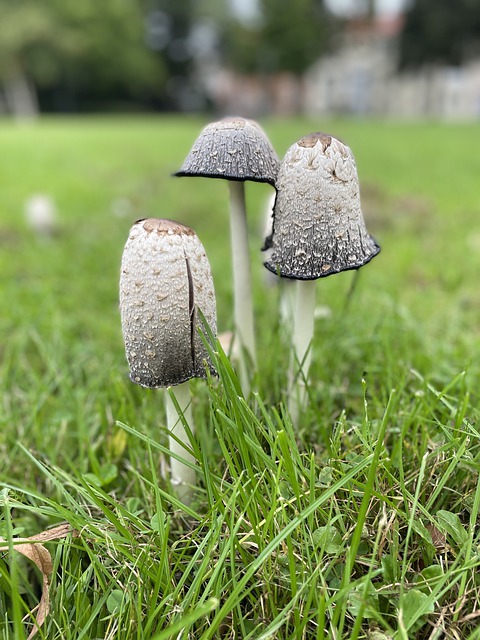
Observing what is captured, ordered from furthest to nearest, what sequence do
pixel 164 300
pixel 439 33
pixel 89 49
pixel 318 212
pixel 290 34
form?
pixel 290 34 < pixel 89 49 < pixel 439 33 < pixel 318 212 < pixel 164 300

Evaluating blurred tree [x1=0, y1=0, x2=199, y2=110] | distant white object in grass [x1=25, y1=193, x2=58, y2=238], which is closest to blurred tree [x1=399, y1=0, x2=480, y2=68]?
blurred tree [x1=0, y1=0, x2=199, y2=110]

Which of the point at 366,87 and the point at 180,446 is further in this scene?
the point at 366,87

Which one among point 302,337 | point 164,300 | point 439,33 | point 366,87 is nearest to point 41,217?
point 302,337

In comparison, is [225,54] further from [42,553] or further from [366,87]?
[42,553]

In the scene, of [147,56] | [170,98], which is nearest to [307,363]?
[147,56]

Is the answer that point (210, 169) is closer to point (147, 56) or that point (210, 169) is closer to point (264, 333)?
point (264, 333)

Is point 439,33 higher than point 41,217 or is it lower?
higher
